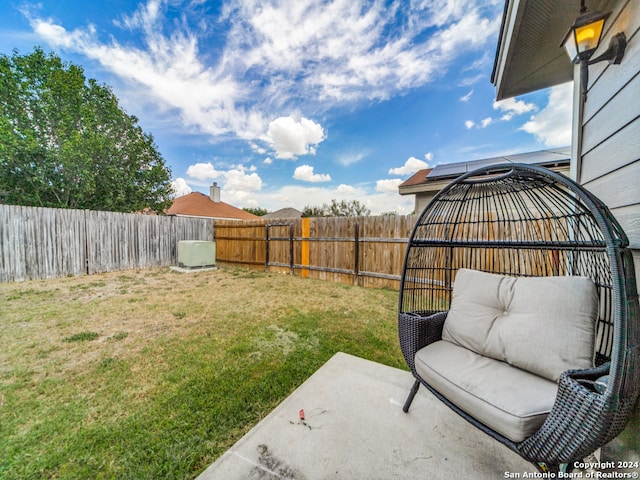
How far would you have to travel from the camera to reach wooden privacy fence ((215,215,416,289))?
17.3ft

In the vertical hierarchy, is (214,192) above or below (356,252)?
above

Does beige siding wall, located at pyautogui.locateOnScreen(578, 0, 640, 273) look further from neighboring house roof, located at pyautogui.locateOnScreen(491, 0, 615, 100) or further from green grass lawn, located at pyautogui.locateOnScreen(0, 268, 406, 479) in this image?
green grass lawn, located at pyautogui.locateOnScreen(0, 268, 406, 479)

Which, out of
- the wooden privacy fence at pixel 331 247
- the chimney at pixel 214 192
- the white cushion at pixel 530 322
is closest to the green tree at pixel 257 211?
the chimney at pixel 214 192

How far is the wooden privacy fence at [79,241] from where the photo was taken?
17.6 feet

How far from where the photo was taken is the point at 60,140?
360 inches

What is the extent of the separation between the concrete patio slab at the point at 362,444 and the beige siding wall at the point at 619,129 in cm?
123

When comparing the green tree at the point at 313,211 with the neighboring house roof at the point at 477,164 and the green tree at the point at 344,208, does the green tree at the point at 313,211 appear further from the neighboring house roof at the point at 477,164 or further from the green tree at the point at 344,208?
the neighboring house roof at the point at 477,164

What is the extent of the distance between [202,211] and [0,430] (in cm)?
1521

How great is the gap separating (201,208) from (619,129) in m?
17.1

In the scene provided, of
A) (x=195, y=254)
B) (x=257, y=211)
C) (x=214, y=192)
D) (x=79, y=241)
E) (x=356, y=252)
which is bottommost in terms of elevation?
(x=195, y=254)

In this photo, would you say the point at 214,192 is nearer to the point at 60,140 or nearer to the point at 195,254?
the point at 60,140

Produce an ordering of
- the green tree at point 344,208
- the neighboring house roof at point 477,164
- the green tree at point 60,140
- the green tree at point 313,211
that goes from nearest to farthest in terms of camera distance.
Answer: the neighboring house roof at point 477,164 → the green tree at point 60,140 → the green tree at point 344,208 → the green tree at point 313,211

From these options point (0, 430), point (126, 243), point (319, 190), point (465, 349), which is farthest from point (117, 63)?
point (319, 190)

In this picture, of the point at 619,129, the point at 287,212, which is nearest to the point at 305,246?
the point at 619,129
